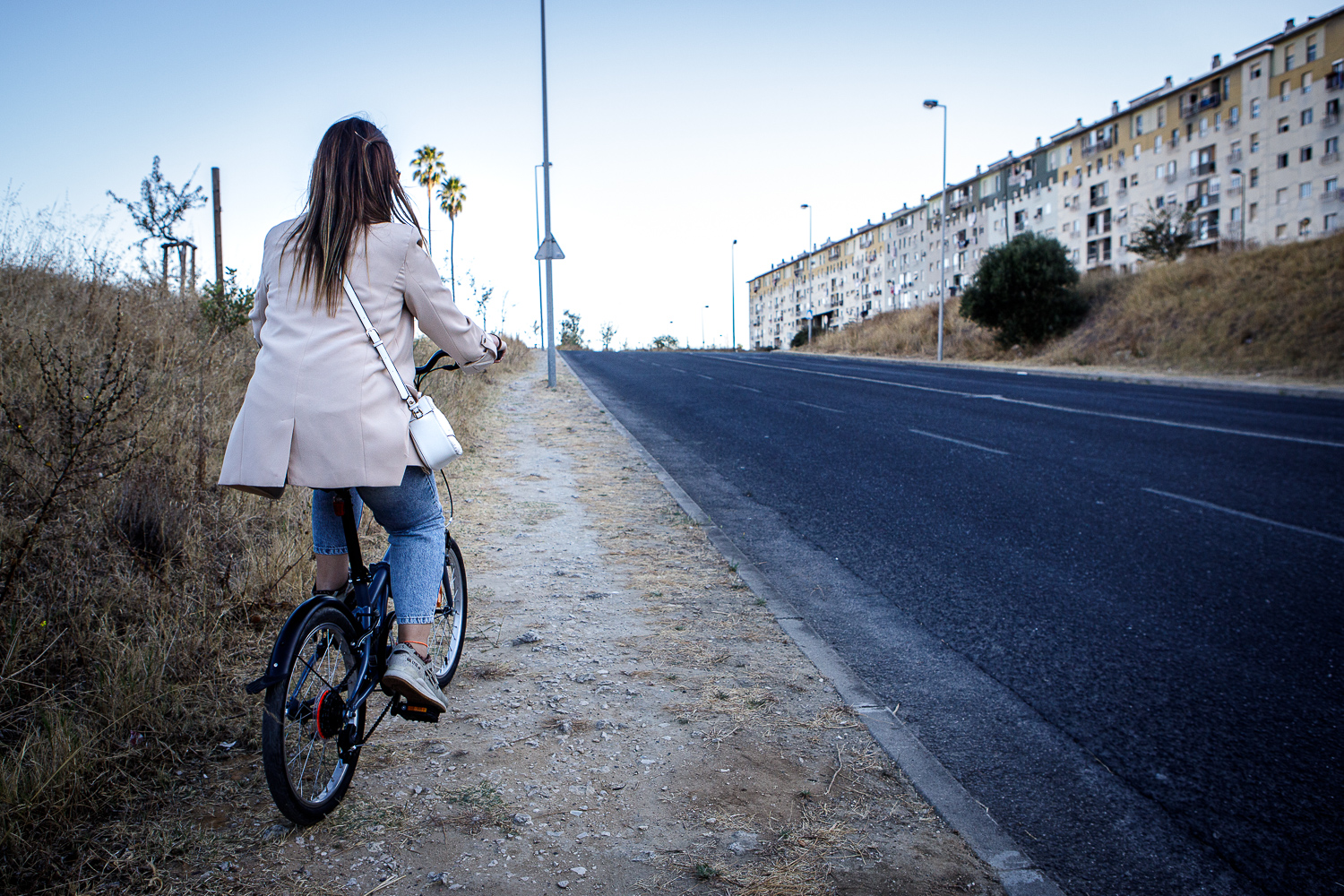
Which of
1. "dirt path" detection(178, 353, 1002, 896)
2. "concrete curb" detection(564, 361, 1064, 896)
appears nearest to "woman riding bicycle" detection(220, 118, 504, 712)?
"dirt path" detection(178, 353, 1002, 896)

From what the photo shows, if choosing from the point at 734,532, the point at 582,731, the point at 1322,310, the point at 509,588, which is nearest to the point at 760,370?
the point at 1322,310

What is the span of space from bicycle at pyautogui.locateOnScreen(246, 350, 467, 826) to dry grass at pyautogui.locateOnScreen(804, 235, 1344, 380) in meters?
22.9

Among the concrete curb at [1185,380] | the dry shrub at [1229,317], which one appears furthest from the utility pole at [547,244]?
the dry shrub at [1229,317]

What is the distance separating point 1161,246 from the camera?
35906 millimetres

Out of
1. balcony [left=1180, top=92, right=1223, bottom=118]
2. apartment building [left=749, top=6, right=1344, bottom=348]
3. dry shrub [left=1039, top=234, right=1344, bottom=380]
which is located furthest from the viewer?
balcony [left=1180, top=92, right=1223, bottom=118]

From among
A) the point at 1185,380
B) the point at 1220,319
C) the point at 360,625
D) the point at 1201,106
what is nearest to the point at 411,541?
the point at 360,625

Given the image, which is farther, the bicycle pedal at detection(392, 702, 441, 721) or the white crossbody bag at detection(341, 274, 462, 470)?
the bicycle pedal at detection(392, 702, 441, 721)

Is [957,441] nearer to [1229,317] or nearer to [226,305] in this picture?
[226,305]

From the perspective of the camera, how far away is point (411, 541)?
271 centimetres

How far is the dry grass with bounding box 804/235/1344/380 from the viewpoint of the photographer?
21109 mm

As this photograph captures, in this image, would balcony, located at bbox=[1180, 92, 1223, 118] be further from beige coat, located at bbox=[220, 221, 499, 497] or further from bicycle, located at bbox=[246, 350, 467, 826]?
beige coat, located at bbox=[220, 221, 499, 497]

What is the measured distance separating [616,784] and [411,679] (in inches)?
30.8

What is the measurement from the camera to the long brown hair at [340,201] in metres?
2.36

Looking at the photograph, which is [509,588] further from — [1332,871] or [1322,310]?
[1322,310]
